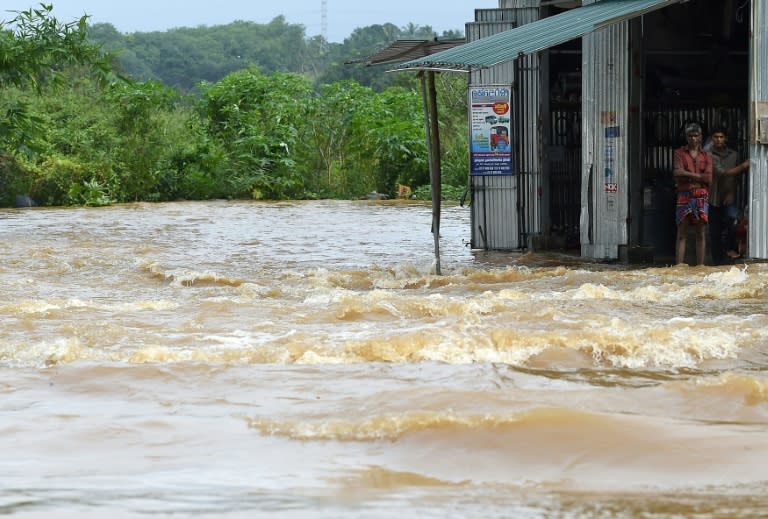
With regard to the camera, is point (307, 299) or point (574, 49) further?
point (574, 49)

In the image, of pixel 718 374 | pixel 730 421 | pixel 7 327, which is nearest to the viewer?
pixel 730 421

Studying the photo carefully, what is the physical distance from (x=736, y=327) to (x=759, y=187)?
374 cm

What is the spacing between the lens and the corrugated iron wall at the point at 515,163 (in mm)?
15492

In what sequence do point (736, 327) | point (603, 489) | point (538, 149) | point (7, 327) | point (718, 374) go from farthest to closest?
point (538, 149), point (7, 327), point (736, 327), point (718, 374), point (603, 489)

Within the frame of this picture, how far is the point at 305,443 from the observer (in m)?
5.86

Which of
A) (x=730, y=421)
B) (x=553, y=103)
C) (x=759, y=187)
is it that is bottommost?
(x=730, y=421)

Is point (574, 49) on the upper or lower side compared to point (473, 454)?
upper

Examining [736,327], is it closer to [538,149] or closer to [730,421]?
[730,421]

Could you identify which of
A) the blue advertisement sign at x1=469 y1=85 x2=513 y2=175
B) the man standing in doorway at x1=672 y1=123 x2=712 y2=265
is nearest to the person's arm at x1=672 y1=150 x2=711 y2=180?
the man standing in doorway at x1=672 y1=123 x2=712 y2=265

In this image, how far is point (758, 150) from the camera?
12.1 meters

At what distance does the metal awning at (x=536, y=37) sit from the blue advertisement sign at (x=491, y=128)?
2044mm

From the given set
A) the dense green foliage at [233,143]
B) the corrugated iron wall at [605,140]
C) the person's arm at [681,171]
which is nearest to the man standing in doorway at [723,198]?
the person's arm at [681,171]

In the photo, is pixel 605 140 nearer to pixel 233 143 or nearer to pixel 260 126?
pixel 233 143

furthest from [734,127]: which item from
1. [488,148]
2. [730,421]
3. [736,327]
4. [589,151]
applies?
[730,421]
